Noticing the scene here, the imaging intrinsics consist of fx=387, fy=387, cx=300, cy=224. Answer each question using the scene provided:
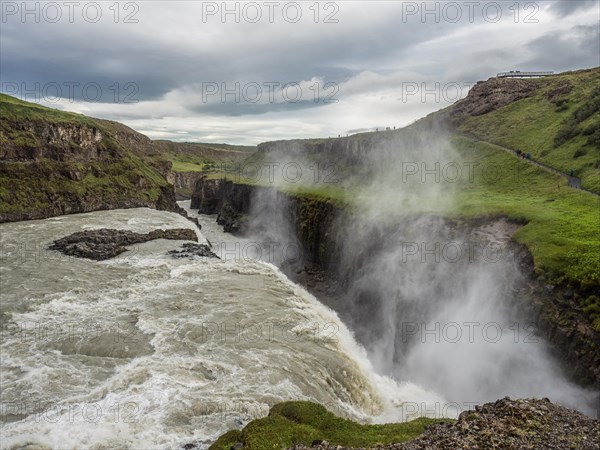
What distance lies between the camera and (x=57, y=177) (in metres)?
84.7

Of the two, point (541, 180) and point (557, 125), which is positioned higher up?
point (557, 125)

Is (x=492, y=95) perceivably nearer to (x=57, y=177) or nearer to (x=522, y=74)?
(x=522, y=74)

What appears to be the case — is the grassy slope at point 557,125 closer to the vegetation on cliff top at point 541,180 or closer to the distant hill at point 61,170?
the vegetation on cliff top at point 541,180

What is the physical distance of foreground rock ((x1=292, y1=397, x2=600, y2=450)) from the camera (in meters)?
11.6

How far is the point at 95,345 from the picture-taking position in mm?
25094

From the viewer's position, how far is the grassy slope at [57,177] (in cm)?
7600

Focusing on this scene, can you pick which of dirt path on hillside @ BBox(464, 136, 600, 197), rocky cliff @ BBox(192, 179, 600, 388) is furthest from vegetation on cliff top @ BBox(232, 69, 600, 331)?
rocky cliff @ BBox(192, 179, 600, 388)

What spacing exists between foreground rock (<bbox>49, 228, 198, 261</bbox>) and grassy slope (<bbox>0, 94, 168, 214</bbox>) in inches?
1105

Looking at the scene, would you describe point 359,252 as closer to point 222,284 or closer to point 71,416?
point 222,284

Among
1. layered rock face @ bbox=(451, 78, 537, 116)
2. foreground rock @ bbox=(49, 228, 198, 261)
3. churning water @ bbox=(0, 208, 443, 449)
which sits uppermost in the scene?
layered rock face @ bbox=(451, 78, 537, 116)

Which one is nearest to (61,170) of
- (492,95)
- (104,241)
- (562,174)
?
(104,241)

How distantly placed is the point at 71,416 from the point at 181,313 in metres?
13.4

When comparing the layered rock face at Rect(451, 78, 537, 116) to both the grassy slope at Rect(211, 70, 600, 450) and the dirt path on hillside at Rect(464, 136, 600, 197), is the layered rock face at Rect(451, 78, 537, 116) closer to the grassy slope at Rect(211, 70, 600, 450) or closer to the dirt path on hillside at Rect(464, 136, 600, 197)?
the grassy slope at Rect(211, 70, 600, 450)

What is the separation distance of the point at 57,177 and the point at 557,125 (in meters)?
95.8
